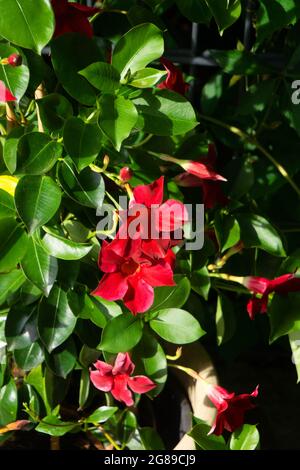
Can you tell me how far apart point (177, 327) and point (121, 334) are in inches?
3.5

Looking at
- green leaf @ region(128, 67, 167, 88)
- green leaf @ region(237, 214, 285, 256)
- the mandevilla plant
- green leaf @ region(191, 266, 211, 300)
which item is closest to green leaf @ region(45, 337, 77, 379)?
the mandevilla plant

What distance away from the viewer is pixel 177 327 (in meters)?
1.02

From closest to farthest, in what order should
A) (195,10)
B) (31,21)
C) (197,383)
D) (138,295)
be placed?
(31,21)
(138,295)
(195,10)
(197,383)

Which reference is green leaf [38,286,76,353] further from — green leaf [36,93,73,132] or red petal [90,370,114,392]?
green leaf [36,93,73,132]

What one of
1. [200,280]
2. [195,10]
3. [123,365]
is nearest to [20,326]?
[123,365]

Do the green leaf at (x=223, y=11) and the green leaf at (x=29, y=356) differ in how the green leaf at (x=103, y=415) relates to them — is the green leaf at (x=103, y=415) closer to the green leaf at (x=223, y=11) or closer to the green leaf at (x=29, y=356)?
the green leaf at (x=29, y=356)

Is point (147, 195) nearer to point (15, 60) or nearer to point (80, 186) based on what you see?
point (80, 186)

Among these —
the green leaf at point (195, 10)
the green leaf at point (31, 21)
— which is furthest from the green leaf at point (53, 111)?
the green leaf at point (195, 10)

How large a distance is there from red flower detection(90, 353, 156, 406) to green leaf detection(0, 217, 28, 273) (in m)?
0.21

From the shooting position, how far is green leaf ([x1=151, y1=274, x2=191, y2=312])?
39.4 inches

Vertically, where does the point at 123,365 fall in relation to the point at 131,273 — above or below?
below
